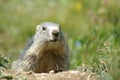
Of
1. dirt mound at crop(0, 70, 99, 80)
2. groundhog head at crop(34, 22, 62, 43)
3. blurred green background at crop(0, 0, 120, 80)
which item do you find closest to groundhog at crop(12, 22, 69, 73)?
groundhog head at crop(34, 22, 62, 43)

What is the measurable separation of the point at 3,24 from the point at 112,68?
752 cm

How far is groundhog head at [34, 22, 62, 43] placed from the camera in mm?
7016

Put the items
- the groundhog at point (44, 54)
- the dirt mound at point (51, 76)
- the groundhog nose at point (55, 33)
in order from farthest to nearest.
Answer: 1. the groundhog at point (44, 54)
2. the groundhog nose at point (55, 33)
3. the dirt mound at point (51, 76)

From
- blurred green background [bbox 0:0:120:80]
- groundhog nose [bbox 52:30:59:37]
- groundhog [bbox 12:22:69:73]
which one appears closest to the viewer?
groundhog nose [bbox 52:30:59:37]

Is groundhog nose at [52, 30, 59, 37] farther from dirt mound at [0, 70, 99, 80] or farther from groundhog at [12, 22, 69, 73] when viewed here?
dirt mound at [0, 70, 99, 80]

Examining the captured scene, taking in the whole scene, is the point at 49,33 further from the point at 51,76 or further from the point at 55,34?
the point at 51,76

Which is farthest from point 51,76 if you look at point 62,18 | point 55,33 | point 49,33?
point 62,18

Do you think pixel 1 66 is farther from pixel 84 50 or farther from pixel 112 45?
pixel 84 50

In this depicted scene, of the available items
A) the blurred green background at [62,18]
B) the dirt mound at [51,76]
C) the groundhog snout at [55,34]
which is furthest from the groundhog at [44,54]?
the blurred green background at [62,18]

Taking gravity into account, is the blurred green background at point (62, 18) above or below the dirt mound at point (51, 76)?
above

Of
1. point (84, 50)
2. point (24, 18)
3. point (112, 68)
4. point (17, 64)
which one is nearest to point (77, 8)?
point (24, 18)

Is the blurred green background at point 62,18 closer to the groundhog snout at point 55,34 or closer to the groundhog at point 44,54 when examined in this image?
the groundhog at point 44,54

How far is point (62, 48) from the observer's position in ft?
24.1

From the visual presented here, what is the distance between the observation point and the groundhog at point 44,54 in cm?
726
